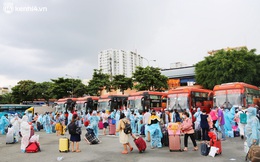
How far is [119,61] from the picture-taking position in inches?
5084

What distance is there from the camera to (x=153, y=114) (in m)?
11.4

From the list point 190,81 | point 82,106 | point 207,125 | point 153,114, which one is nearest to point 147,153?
point 153,114

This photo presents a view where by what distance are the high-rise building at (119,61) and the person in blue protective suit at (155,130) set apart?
358 ft

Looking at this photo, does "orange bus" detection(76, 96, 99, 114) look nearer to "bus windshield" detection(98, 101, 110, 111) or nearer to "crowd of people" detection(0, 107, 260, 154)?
"bus windshield" detection(98, 101, 110, 111)

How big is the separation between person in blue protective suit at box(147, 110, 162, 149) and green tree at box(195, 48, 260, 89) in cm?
2521

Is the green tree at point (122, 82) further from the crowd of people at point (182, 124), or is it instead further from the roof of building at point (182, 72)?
the crowd of people at point (182, 124)

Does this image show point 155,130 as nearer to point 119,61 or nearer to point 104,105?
point 104,105

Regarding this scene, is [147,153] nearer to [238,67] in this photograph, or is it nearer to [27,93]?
[238,67]

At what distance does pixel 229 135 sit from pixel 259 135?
7.48 metres

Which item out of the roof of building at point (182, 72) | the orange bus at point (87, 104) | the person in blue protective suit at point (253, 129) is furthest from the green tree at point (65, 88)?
the person in blue protective suit at point (253, 129)

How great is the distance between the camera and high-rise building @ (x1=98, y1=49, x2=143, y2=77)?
414 ft

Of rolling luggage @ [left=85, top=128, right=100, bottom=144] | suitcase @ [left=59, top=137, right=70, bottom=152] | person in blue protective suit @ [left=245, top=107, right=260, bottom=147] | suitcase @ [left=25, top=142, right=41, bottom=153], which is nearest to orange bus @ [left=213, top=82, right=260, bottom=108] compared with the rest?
rolling luggage @ [left=85, top=128, right=100, bottom=144]

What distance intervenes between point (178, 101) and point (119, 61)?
107029mm

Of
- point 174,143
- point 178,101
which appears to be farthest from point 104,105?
point 174,143
